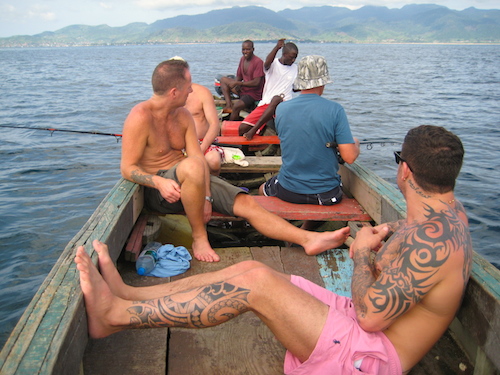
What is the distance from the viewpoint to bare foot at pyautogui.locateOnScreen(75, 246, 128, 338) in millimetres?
2254

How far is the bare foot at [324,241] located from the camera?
11.4 feet

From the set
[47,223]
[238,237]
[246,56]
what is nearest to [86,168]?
[47,223]

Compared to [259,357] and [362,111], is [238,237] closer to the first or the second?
[259,357]

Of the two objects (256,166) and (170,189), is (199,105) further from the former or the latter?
(170,189)

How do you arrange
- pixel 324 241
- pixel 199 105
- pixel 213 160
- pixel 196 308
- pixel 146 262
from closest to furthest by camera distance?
pixel 196 308
pixel 146 262
pixel 324 241
pixel 213 160
pixel 199 105

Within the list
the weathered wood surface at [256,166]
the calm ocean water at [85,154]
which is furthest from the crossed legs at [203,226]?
the calm ocean water at [85,154]

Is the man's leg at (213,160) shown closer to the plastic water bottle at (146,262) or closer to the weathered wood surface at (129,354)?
the plastic water bottle at (146,262)

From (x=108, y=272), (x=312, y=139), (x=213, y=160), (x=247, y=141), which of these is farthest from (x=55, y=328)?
(x=247, y=141)

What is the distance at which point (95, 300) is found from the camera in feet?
7.42

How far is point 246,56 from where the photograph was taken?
934 cm

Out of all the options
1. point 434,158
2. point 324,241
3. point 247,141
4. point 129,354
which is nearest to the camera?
point 434,158

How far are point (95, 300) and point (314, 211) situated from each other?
2308 mm

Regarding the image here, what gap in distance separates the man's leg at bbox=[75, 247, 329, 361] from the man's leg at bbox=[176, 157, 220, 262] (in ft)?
4.15

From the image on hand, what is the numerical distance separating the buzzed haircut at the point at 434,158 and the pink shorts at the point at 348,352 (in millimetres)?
769
